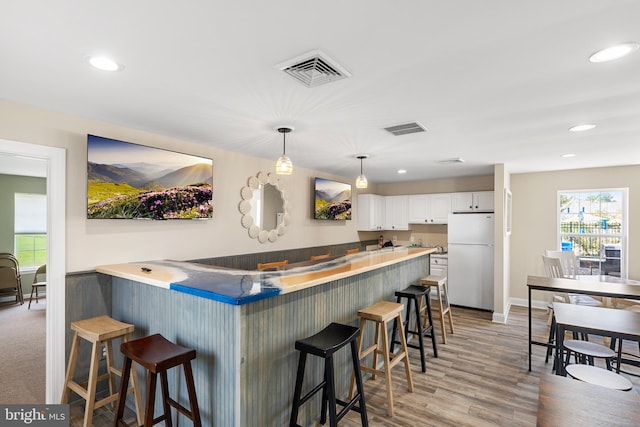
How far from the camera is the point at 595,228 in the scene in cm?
521

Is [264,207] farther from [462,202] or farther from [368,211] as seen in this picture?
[462,202]

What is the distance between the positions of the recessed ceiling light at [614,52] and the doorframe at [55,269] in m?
3.69

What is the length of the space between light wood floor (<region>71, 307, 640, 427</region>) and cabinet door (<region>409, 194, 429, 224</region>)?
8.71 ft

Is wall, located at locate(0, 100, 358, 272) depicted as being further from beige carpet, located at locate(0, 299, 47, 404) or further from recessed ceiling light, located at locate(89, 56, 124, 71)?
beige carpet, located at locate(0, 299, 47, 404)

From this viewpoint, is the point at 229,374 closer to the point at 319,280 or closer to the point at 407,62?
the point at 319,280

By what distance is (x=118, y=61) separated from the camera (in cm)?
180

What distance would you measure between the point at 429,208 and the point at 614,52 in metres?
4.77

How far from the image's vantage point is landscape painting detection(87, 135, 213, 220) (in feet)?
8.97

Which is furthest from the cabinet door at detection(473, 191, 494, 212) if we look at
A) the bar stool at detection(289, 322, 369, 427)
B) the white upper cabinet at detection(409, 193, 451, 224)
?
the bar stool at detection(289, 322, 369, 427)

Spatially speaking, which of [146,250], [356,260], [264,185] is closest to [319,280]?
[356,260]

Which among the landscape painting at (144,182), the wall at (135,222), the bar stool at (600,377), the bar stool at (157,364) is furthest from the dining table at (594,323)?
the landscape painting at (144,182)

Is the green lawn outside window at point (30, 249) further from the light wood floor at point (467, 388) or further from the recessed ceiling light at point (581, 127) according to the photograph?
the recessed ceiling light at point (581, 127)

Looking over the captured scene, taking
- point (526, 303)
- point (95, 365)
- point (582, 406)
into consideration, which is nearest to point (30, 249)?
point (95, 365)

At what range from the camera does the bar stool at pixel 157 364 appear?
5.78 ft
